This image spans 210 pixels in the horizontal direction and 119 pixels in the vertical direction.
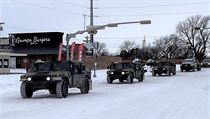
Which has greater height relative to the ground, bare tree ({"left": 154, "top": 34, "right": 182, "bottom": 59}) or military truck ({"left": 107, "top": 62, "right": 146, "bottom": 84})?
bare tree ({"left": 154, "top": 34, "right": 182, "bottom": 59})

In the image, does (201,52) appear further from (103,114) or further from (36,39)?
(103,114)

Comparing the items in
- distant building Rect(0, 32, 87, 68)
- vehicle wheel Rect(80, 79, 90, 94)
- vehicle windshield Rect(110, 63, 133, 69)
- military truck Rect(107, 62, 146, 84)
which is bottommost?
vehicle wheel Rect(80, 79, 90, 94)

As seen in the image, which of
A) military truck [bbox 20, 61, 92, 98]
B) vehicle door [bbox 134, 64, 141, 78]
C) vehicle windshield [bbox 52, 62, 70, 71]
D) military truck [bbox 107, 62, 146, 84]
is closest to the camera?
military truck [bbox 20, 61, 92, 98]

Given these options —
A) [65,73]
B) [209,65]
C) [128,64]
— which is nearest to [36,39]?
[209,65]

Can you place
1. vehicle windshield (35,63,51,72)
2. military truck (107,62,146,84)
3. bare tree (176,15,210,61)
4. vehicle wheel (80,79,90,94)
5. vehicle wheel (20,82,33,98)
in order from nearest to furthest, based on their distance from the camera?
vehicle wheel (20,82,33,98) → vehicle windshield (35,63,51,72) → vehicle wheel (80,79,90,94) → military truck (107,62,146,84) → bare tree (176,15,210,61)

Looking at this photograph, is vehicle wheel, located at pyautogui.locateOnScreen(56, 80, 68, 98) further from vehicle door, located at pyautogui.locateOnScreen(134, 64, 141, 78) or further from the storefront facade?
the storefront facade

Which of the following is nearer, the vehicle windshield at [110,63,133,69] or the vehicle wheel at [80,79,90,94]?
the vehicle wheel at [80,79,90,94]

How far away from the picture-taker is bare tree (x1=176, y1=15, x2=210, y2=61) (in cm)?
13638

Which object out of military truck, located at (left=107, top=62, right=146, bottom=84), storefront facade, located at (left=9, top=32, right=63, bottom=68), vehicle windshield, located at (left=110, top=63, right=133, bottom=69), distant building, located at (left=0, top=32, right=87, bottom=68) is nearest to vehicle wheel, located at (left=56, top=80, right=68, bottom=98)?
military truck, located at (left=107, top=62, right=146, bottom=84)

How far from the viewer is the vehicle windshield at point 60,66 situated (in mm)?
21672

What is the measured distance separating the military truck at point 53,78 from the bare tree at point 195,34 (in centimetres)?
11578

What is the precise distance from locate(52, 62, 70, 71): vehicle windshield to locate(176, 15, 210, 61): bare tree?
11622cm

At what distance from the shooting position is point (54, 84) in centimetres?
2038

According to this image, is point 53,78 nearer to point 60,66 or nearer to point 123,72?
point 60,66
